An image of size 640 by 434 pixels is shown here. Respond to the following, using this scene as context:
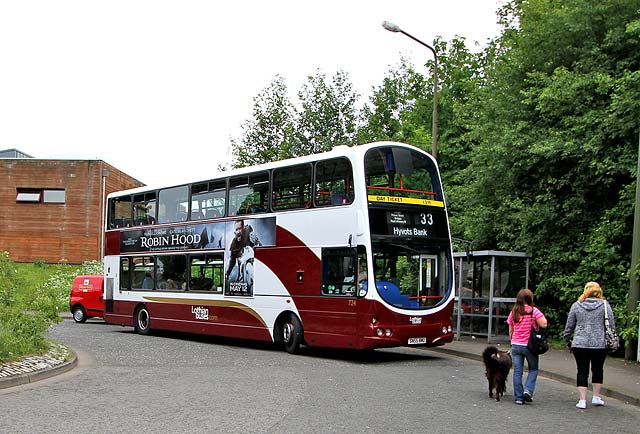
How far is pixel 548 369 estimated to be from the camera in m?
14.0

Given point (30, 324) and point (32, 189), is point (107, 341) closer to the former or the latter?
point (30, 324)

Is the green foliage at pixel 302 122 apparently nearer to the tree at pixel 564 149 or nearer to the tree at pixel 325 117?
the tree at pixel 325 117

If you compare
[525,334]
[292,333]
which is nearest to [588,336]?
[525,334]

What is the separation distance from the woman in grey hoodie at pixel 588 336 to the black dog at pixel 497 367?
0.87 meters

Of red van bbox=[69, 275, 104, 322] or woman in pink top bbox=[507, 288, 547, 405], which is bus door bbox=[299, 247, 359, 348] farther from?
red van bbox=[69, 275, 104, 322]

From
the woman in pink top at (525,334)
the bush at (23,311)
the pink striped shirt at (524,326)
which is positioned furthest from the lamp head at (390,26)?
the pink striped shirt at (524,326)

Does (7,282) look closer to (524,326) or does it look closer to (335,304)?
(335,304)

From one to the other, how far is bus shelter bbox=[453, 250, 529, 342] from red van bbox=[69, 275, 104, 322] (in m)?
15.5

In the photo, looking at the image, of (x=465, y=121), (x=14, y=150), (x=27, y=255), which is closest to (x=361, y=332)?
(x=465, y=121)

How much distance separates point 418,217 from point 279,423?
309 inches

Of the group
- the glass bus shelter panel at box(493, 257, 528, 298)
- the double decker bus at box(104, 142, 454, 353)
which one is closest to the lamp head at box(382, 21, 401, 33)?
the double decker bus at box(104, 142, 454, 353)

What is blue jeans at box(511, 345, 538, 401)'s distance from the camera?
10.2 m

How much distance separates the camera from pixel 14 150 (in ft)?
214

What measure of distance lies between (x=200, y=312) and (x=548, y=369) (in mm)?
9302
